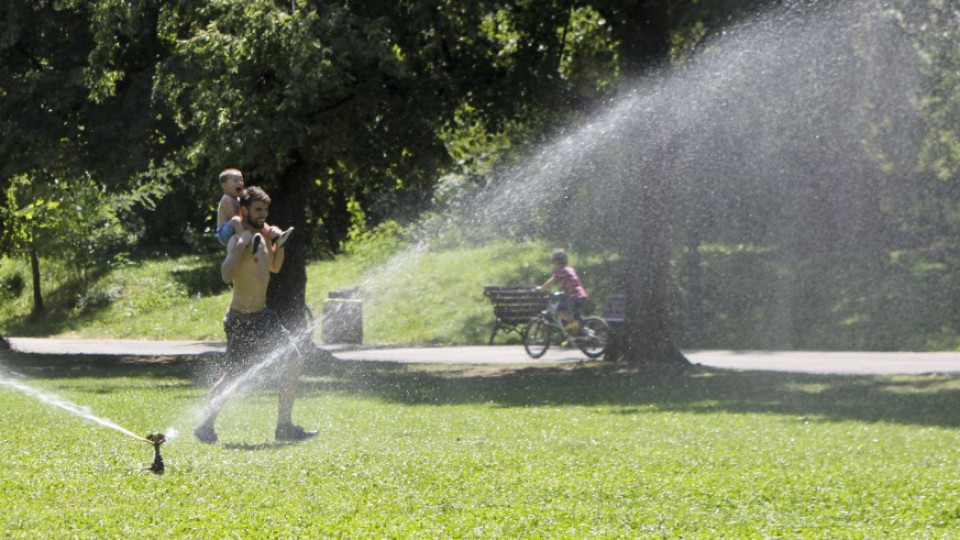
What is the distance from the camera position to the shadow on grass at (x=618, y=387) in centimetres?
1356

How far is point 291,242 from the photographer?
2072 cm

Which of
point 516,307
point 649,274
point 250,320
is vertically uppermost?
point 649,274

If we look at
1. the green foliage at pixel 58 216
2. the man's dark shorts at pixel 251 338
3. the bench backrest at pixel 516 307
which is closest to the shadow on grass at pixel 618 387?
the bench backrest at pixel 516 307

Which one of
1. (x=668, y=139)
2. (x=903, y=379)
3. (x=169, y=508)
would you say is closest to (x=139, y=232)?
(x=668, y=139)

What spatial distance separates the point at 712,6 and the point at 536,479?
10.6 meters

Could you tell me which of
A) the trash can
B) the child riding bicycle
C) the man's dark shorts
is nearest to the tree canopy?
the child riding bicycle

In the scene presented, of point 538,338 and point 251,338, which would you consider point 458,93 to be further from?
point 251,338

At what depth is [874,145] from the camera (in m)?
23.8

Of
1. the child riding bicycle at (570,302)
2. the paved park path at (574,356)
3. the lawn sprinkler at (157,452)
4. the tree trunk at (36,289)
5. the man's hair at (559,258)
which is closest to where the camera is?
the lawn sprinkler at (157,452)

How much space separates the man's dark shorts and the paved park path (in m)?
9.78

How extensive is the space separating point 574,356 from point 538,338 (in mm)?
674

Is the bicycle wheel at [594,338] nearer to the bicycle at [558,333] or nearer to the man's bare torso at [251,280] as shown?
the bicycle at [558,333]

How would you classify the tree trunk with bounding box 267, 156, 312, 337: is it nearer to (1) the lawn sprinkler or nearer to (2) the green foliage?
(2) the green foliage

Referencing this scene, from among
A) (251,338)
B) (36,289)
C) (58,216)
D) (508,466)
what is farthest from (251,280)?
(36,289)
